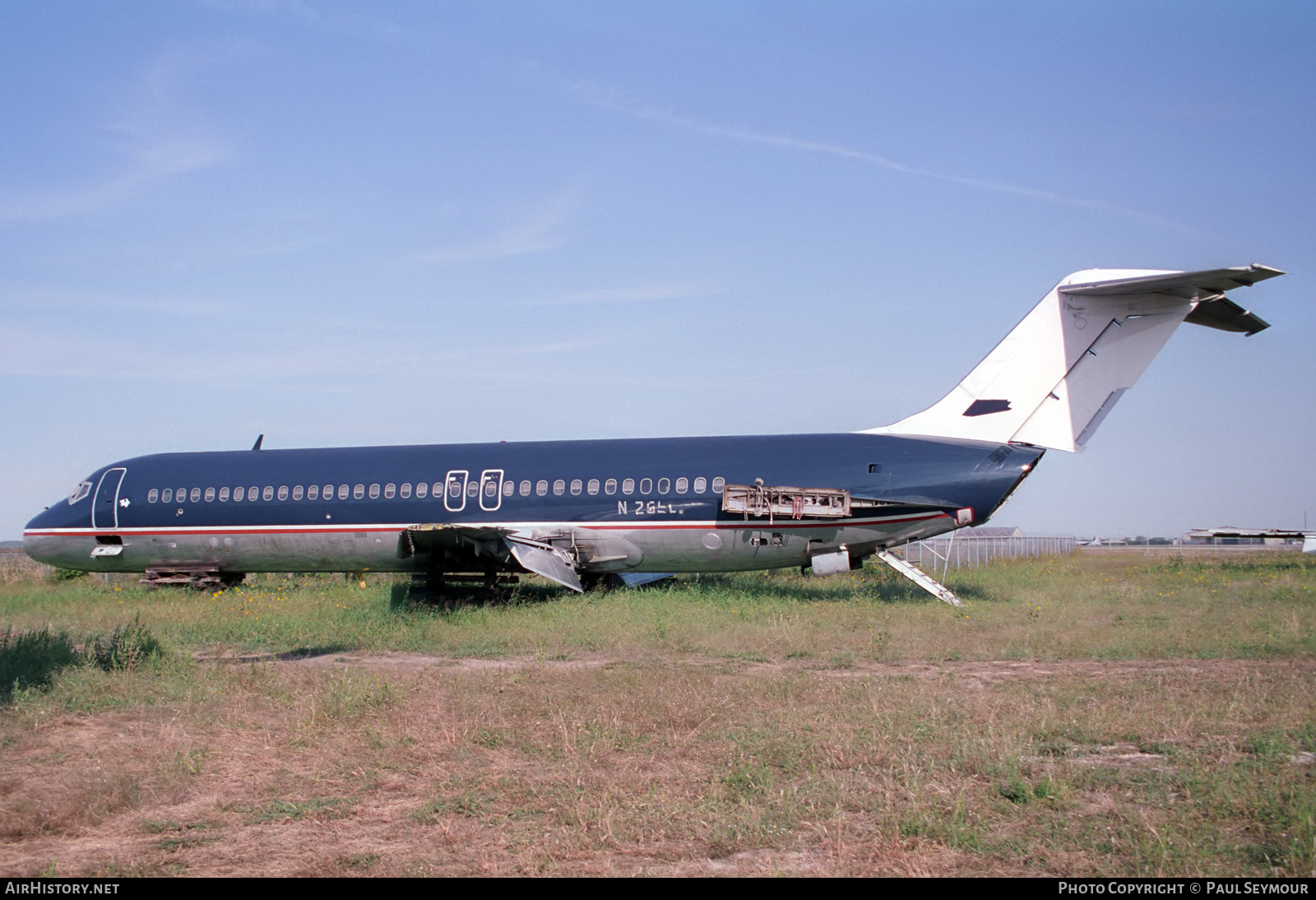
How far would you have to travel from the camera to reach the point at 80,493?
24.4m

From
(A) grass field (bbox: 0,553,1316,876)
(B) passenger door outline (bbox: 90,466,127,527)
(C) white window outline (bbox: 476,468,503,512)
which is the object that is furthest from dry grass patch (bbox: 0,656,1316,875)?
(B) passenger door outline (bbox: 90,466,127,527)

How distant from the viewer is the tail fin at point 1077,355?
1766cm

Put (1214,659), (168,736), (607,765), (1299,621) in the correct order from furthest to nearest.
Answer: (1299,621) < (1214,659) < (168,736) < (607,765)

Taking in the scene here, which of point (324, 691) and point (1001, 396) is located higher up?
point (1001, 396)

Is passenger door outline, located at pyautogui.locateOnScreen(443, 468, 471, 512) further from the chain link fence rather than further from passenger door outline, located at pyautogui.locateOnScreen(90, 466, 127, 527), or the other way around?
the chain link fence

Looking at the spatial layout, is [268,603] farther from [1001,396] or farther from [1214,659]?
[1214,659]

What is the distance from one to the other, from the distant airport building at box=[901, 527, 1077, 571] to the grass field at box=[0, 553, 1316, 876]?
17.8 m

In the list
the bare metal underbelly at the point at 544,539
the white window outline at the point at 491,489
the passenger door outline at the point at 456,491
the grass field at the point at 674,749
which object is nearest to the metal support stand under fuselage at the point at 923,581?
the bare metal underbelly at the point at 544,539

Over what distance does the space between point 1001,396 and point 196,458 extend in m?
18.5

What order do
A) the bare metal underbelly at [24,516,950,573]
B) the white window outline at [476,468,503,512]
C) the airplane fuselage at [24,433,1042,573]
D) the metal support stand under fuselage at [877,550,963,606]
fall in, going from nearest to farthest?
the airplane fuselage at [24,433,1042,573] → the bare metal underbelly at [24,516,950,573] → the metal support stand under fuselage at [877,550,963,606] → the white window outline at [476,468,503,512]

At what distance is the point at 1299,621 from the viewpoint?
1555 centimetres

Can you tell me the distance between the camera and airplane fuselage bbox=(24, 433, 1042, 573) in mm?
19031

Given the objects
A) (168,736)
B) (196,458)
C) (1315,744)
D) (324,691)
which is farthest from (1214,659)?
(196,458)

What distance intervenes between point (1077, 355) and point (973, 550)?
20.5 metres
